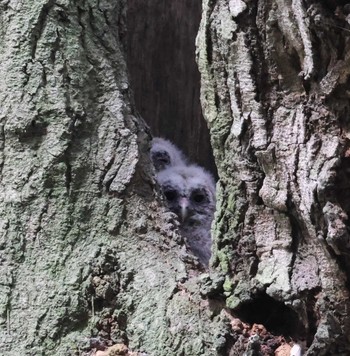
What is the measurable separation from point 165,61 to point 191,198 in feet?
2.31

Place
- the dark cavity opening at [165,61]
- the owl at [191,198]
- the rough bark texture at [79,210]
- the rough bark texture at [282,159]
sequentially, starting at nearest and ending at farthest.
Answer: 1. the rough bark texture at [282,159]
2. the rough bark texture at [79,210]
3. the owl at [191,198]
4. the dark cavity opening at [165,61]

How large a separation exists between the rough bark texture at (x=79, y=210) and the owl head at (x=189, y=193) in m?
1.46

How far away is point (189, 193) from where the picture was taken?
13.4 feet

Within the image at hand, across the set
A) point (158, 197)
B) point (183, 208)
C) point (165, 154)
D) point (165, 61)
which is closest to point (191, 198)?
point (183, 208)

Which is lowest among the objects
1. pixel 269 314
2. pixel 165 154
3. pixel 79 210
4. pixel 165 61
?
pixel 269 314

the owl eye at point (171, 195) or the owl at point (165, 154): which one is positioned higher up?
the owl at point (165, 154)

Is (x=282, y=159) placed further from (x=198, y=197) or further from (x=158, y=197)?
(x=198, y=197)

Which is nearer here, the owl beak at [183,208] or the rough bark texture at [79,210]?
the rough bark texture at [79,210]

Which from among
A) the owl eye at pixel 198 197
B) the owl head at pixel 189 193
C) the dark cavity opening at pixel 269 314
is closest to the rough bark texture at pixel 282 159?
the dark cavity opening at pixel 269 314

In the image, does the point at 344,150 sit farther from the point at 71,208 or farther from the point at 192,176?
the point at 192,176

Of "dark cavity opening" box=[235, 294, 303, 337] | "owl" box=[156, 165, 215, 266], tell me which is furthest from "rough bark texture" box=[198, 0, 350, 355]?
"owl" box=[156, 165, 215, 266]

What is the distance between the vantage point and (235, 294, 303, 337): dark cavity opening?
6.71 feet

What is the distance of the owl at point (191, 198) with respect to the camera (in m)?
3.95

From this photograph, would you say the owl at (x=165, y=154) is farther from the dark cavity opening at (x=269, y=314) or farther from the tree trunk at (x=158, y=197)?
the dark cavity opening at (x=269, y=314)
